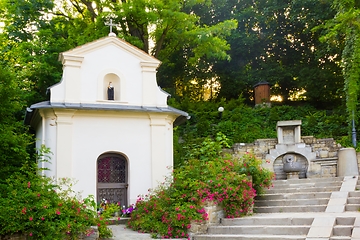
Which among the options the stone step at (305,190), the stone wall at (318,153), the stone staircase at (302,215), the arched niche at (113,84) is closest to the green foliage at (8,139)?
the arched niche at (113,84)

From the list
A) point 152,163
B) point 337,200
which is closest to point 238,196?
point 337,200

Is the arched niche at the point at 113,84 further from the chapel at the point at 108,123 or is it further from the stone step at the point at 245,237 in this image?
the stone step at the point at 245,237

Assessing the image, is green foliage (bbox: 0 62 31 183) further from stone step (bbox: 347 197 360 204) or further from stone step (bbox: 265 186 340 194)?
stone step (bbox: 347 197 360 204)

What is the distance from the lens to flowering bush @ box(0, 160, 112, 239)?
8.16 m

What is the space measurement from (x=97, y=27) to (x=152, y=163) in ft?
29.4

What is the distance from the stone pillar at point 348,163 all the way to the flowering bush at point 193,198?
20.4 feet

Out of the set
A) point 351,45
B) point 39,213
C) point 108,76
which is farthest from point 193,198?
point 351,45

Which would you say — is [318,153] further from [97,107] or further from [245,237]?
[245,237]

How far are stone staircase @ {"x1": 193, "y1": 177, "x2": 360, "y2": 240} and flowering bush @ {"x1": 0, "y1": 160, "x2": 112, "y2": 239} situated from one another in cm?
261

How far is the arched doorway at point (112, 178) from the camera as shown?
1341cm

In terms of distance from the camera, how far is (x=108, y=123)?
1352 centimetres

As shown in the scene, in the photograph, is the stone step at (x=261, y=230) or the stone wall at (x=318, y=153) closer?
the stone step at (x=261, y=230)

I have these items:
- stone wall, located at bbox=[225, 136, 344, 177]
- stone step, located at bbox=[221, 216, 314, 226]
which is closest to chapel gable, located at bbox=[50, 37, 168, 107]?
stone step, located at bbox=[221, 216, 314, 226]

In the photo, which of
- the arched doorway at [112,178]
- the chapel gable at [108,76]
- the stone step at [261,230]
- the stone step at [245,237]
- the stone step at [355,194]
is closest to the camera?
the stone step at [245,237]
